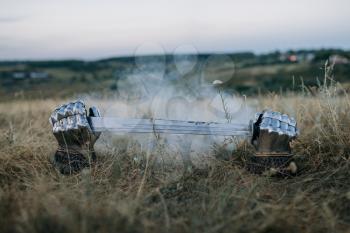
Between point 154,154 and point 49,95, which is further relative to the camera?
point 49,95

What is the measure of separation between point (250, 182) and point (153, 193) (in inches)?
27.2

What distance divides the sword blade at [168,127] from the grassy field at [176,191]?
257 millimetres

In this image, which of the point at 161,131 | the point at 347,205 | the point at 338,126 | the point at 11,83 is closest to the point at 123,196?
the point at 161,131

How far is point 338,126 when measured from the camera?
13.1ft

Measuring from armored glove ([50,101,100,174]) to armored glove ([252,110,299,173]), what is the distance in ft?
4.03

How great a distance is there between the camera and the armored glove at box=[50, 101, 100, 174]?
3.50 m

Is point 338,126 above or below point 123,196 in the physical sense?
above

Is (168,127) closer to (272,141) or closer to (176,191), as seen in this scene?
(176,191)

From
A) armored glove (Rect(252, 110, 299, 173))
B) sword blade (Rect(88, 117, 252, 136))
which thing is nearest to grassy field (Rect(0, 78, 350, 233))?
armored glove (Rect(252, 110, 299, 173))

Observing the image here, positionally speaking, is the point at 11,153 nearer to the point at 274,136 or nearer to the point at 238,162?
the point at 238,162

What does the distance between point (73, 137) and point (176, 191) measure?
38.3 inches

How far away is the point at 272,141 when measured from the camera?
3381 mm

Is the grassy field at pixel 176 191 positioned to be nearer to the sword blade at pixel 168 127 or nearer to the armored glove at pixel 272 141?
the armored glove at pixel 272 141

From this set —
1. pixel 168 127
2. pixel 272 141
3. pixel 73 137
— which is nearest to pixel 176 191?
pixel 168 127
